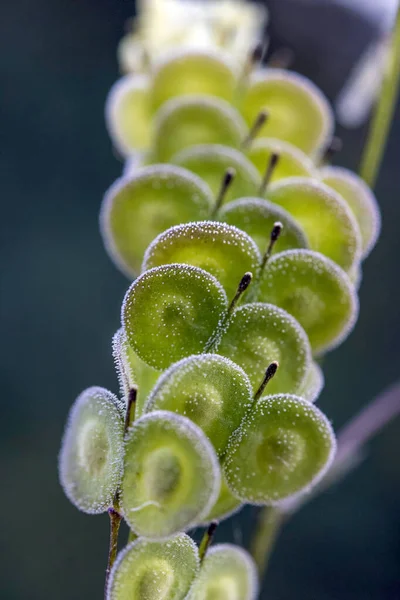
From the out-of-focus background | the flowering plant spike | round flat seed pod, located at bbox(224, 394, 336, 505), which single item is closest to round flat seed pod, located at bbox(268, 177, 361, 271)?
the flowering plant spike

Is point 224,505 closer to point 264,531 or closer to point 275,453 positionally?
point 275,453

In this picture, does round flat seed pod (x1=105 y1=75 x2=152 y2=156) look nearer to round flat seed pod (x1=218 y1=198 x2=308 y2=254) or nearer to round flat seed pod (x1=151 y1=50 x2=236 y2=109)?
round flat seed pod (x1=151 y1=50 x2=236 y2=109)

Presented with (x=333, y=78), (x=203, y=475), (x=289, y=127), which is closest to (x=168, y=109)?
(x=289, y=127)

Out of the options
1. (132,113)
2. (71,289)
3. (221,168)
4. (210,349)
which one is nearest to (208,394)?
(210,349)

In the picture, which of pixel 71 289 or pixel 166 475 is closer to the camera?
pixel 166 475

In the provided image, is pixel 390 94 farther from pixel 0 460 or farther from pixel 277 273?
pixel 0 460
